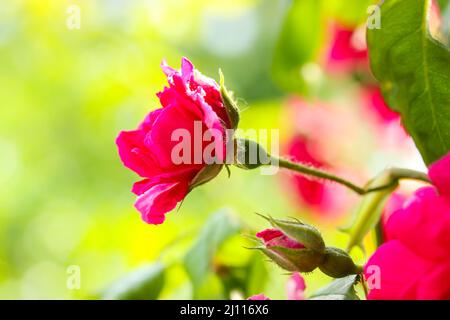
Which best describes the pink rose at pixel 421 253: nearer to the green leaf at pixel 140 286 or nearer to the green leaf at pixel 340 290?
the green leaf at pixel 340 290

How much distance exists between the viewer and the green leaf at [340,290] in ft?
1.67

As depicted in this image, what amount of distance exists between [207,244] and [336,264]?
0.28 m

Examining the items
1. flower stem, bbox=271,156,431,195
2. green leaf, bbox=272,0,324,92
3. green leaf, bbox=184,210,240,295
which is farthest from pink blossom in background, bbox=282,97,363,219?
flower stem, bbox=271,156,431,195

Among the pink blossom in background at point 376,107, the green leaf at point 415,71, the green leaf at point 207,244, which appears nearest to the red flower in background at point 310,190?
→ the pink blossom in background at point 376,107

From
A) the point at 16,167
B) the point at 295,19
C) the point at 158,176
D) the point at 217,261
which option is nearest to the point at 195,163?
the point at 158,176

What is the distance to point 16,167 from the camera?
7.11ft

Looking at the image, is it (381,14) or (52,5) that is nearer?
(381,14)

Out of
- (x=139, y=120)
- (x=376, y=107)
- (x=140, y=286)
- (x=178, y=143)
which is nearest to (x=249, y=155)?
(x=178, y=143)

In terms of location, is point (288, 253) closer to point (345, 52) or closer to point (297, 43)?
point (297, 43)

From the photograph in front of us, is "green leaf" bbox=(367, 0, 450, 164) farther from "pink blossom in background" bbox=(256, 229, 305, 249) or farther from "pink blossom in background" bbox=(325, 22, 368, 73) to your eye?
"pink blossom in background" bbox=(325, 22, 368, 73)

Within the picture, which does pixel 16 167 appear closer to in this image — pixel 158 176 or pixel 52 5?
pixel 52 5

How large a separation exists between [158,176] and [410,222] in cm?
16

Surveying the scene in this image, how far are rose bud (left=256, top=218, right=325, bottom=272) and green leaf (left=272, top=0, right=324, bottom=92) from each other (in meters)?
0.42

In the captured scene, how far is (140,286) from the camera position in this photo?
754 millimetres
